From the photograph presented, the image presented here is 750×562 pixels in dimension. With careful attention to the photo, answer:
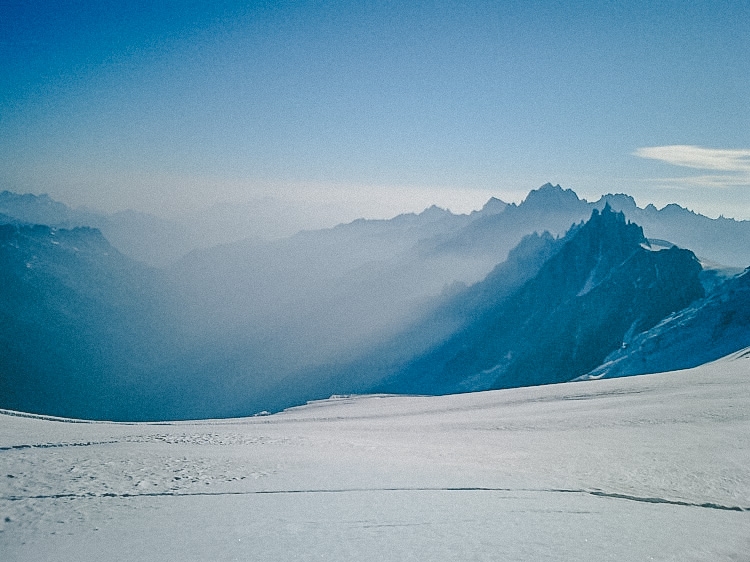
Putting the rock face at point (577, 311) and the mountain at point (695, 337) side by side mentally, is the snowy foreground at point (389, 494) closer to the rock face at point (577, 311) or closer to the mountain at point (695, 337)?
the mountain at point (695, 337)

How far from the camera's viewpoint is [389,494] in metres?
9.62

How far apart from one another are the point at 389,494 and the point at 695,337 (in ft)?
333

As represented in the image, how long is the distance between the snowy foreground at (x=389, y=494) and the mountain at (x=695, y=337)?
264 feet

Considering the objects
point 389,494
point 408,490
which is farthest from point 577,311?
point 389,494

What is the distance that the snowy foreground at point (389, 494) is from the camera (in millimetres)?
7270

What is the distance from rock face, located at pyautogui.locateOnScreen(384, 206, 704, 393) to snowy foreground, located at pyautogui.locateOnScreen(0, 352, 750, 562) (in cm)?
12709

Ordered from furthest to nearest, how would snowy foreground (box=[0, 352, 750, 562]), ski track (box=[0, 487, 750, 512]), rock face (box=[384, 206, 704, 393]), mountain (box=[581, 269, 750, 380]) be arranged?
rock face (box=[384, 206, 704, 393]) → mountain (box=[581, 269, 750, 380]) → ski track (box=[0, 487, 750, 512]) → snowy foreground (box=[0, 352, 750, 562])

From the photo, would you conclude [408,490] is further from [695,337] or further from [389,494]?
[695,337]

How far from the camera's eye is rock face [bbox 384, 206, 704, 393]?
13477cm

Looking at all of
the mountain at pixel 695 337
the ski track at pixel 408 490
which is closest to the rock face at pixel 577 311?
the mountain at pixel 695 337

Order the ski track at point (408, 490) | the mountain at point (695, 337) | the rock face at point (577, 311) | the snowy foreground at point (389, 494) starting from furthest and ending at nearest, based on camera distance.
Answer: the rock face at point (577, 311) < the mountain at point (695, 337) < the ski track at point (408, 490) < the snowy foreground at point (389, 494)

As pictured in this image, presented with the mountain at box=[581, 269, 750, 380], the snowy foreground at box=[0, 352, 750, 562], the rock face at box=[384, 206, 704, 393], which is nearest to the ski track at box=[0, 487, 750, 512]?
the snowy foreground at box=[0, 352, 750, 562]

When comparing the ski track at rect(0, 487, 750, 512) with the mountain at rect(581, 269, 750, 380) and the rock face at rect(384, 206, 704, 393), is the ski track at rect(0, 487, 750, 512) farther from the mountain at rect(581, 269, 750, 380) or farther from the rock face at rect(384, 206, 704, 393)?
the rock face at rect(384, 206, 704, 393)

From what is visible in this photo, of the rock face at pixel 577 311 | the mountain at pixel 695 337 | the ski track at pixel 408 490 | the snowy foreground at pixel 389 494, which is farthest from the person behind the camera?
the rock face at pixel 577 311
